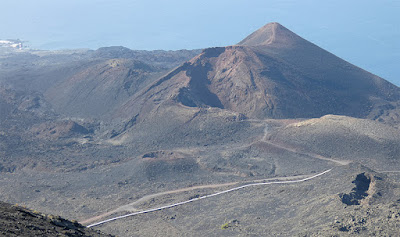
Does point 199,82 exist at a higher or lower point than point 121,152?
higher

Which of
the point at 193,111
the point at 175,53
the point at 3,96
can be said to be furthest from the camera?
the point at 175,53

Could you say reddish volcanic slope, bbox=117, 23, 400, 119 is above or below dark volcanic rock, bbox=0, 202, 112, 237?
above

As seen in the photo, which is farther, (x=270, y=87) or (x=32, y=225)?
(x=270, y=87)

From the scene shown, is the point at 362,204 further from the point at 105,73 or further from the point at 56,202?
the point at 105,73

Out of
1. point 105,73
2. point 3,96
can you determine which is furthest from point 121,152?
point 3,96

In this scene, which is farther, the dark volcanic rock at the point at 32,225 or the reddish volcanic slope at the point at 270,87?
the reddish volcanic slope at the point at 270,87

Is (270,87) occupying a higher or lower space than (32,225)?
higher

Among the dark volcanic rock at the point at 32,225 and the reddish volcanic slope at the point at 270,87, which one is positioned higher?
the reddish volcanic slope at the point at 270,87

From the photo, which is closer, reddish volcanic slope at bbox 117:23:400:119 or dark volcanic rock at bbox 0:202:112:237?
dark volcanic rock at bbox 0:202:112:237

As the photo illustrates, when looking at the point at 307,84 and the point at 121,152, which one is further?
the point at 307,84

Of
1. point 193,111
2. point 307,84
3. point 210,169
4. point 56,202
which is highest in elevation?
point 307,84

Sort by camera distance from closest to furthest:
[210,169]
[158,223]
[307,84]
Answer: [158,223]
[210,169]
[307,84]
